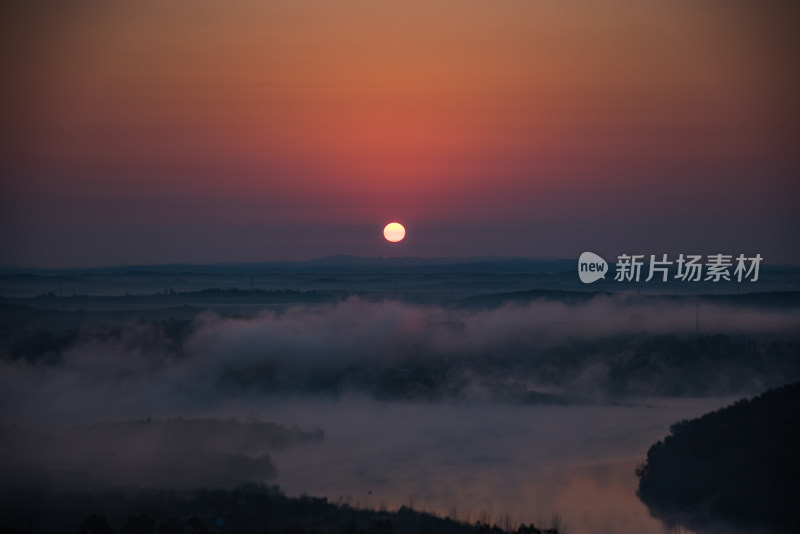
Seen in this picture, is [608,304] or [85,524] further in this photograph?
[608,304]

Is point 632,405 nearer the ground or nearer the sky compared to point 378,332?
nearer the ground

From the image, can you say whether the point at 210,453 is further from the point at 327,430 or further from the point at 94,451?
the point at 327,430

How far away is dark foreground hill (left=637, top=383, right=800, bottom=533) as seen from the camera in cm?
3534

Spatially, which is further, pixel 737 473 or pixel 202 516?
pixel 737 473

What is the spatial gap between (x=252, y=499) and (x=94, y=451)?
601 inches

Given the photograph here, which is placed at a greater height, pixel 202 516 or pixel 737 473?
pixel 737 473

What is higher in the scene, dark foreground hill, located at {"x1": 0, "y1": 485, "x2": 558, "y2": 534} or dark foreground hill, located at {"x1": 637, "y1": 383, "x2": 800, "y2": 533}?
dark foreground hill, located at {"x1": 637, "y1": 383, "x2": 800, "y2": 533}

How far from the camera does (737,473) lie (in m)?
37.7

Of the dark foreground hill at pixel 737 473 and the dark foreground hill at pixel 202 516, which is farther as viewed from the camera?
the dark foreground hill at pixel 737 473

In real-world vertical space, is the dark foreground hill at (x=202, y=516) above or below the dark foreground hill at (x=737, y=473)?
below

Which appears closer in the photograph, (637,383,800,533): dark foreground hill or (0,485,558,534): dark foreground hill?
(0,485,558,534): dark foreground hill

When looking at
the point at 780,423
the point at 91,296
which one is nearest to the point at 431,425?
the point at 780,423

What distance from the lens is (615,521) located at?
40.7m

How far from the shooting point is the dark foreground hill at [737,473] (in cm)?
3534
